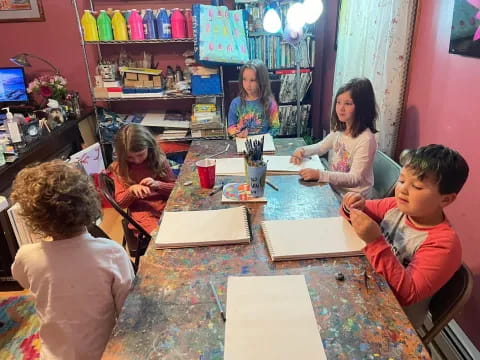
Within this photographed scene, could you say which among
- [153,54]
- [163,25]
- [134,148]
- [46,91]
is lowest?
[134,148]

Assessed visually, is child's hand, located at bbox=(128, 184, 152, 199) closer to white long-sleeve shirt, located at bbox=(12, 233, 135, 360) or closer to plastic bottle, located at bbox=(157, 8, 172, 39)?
white long-sleeve shirt, located at bbox=(12, 233, 135, 360)

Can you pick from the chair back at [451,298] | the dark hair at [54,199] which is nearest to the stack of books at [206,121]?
the dark hair at [54,199]

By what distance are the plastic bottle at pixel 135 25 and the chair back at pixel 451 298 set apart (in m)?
2.69

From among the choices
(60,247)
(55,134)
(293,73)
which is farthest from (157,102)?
(60,247)

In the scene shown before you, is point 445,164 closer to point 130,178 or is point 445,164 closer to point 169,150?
point 130,178

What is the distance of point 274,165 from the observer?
5.50 feet

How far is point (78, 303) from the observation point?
98cm

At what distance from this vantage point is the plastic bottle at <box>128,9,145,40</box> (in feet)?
9.32

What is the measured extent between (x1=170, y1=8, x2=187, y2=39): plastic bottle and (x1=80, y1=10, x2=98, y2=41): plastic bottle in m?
0.59

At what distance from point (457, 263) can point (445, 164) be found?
26 cm

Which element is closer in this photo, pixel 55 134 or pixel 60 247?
pixel 60 247

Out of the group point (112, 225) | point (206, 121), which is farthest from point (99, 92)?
point (112, 225)

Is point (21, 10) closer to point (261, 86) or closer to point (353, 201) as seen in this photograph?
point (261, 86)

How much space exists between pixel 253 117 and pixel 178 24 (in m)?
1.08
